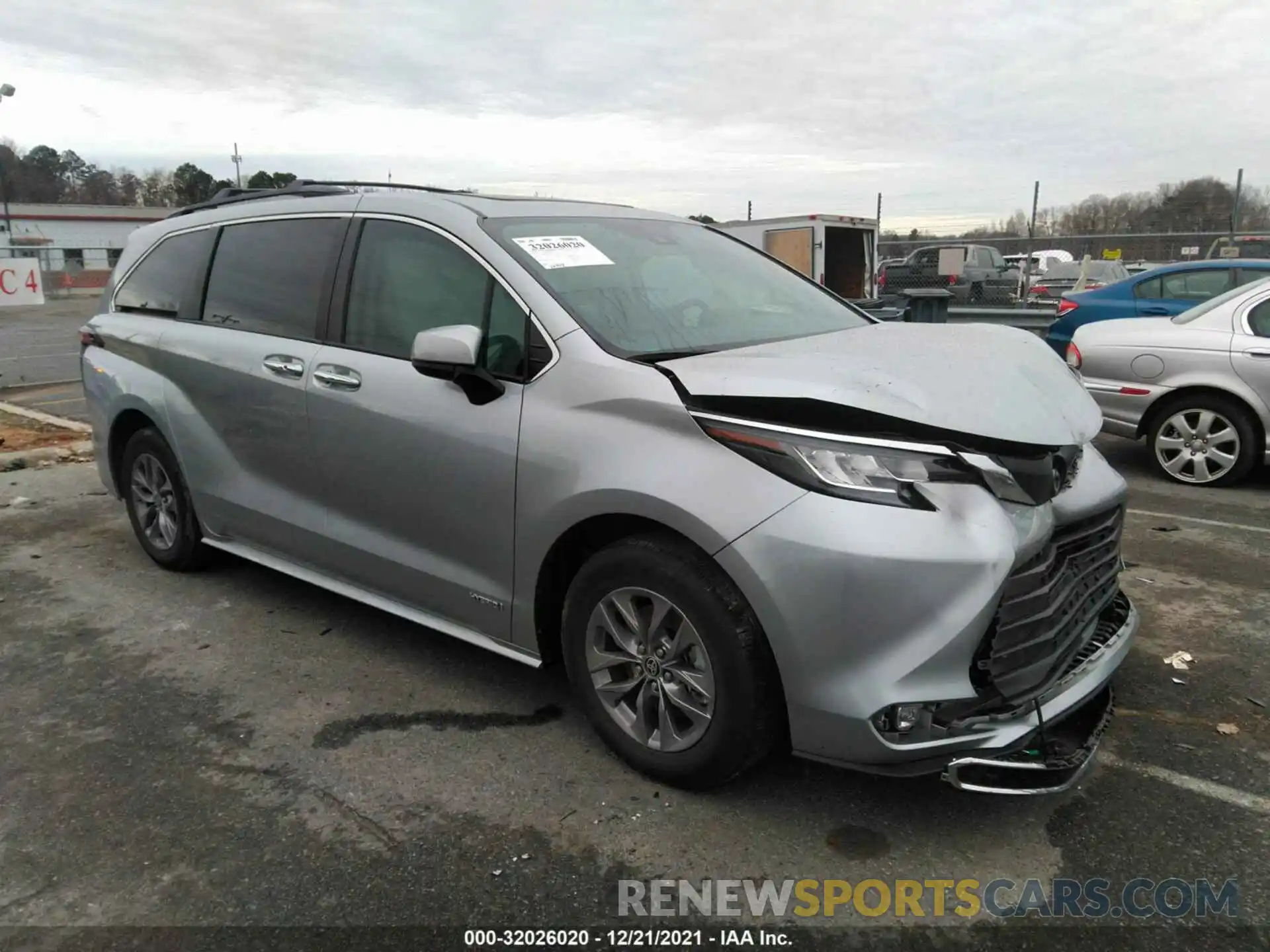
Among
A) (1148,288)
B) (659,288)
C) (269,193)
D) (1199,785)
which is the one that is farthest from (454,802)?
(1148,288)

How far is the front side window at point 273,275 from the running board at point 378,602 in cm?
101

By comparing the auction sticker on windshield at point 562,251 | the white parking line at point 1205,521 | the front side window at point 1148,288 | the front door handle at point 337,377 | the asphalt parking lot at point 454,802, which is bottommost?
the asphalt parking lot at point 454,802

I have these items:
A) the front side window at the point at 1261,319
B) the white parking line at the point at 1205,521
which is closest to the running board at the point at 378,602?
the white parking line at the point at 1205,521

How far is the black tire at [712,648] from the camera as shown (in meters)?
2.61

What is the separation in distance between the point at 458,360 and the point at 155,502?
2766mm

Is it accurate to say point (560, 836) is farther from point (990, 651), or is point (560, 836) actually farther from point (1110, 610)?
point (1110, 610)

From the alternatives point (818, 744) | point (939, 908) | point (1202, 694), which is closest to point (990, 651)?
point (818, 744)

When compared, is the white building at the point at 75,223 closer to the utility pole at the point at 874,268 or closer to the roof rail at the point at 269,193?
the utility pole at the point at 874,268

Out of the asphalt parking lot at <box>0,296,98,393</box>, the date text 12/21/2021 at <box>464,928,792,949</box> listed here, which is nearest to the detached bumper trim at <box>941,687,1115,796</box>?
the date text 12/21/2021 at <box>464,928,792,949</box>

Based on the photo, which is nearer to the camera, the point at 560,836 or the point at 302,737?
the point at 560,836

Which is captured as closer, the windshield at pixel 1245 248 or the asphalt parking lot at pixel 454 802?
the asphalt parking lot at pixel 454 802

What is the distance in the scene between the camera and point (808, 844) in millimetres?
2703

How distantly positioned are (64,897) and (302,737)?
906mm

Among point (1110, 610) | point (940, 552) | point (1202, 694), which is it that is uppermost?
point (940, 552)
